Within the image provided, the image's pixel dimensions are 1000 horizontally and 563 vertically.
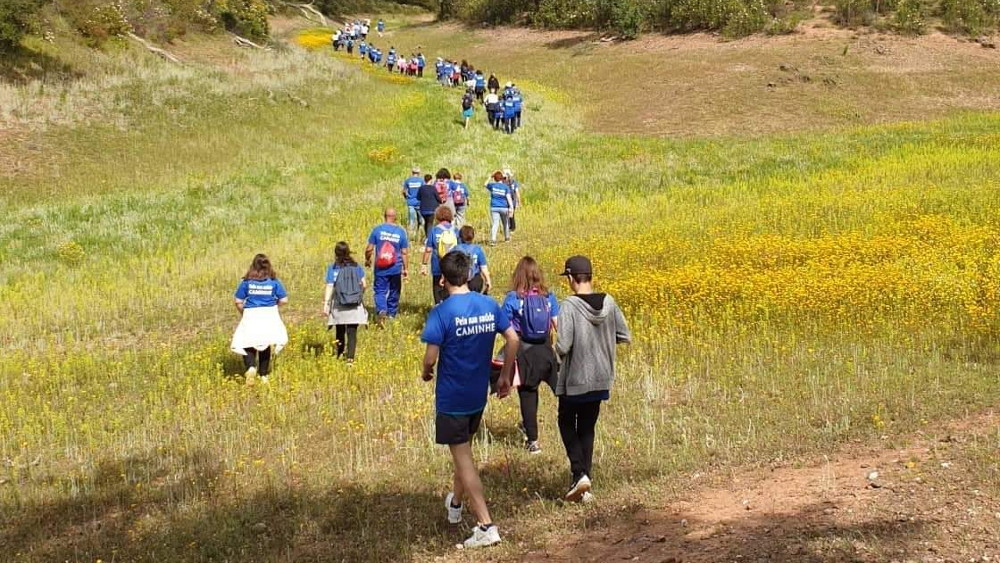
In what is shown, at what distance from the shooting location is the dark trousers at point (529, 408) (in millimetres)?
7184

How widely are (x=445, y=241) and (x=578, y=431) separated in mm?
5122

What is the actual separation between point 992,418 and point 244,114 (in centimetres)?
2835

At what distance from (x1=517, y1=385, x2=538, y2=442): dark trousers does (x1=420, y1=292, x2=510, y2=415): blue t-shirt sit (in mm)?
1578

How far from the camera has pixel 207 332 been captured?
40.8 feet

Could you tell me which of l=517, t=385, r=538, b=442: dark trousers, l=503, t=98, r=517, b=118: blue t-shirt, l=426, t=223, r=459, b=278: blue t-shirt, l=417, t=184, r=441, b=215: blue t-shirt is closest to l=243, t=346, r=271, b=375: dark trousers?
l=426, t=223, r=459, b=278: blue t-shirt

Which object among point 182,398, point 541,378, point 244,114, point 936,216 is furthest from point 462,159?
point 541,378

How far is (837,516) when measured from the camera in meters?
5.38

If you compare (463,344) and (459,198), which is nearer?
(463,344)

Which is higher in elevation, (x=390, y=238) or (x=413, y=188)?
(x=413, y=188)

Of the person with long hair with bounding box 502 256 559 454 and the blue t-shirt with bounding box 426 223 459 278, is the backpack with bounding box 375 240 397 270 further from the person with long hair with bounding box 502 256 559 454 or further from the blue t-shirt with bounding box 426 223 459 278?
the person with long hair with bounding box 502 256 559 454

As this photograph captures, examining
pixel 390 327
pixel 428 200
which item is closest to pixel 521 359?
pixel 390 327

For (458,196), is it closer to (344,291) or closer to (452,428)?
(344,291)

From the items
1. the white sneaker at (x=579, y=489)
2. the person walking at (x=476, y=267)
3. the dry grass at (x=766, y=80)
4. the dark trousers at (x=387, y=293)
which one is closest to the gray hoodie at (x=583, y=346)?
the white sneaker at (x=579, y=489)

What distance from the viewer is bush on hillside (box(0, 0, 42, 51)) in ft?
86.9
